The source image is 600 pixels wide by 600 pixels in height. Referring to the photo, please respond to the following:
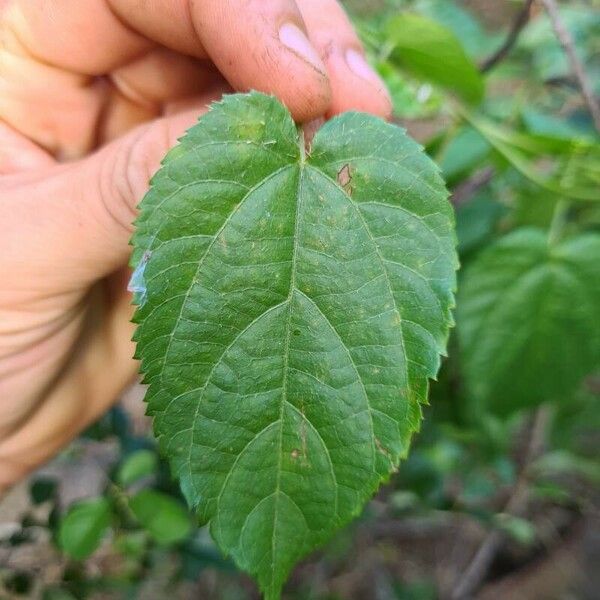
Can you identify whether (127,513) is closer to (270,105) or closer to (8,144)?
(8,144)

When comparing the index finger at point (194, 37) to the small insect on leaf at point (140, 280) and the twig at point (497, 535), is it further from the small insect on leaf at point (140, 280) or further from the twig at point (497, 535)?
the twig at point (497, 535)

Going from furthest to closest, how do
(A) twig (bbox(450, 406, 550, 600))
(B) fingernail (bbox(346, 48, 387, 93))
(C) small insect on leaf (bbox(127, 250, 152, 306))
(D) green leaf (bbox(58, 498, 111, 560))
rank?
1. (A) twig (bbox(450, 406, 550, 600))
2. (D) green leaf (bbox(58, 498, 111, 560))
3. (B) fingernail (bbox(346, 48, 387, 93))
4. (C) small insect on leaf (bbox(127, 250, 152, 306))

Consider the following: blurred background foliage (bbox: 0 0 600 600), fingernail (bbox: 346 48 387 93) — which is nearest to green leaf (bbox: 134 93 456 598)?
fingernail (bbox: 346 48 387 93)

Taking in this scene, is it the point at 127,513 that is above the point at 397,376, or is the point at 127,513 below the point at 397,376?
below

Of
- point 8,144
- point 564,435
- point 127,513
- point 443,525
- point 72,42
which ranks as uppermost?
point 72,42

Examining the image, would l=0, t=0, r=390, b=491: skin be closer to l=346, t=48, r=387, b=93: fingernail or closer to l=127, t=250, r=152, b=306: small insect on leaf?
l=346, t=48, r=387, b=93: fingernail

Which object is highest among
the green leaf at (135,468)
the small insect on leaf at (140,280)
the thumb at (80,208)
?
the small insect on leaf at (140,280)

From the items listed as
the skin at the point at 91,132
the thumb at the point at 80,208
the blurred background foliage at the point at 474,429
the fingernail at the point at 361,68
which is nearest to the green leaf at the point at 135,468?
the blurred background foliage at the point at 474,429

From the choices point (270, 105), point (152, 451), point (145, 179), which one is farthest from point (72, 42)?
point (152, 451)
